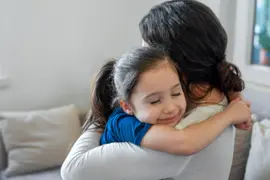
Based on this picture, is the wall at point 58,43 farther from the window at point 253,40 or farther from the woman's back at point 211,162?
the woman's back at point 211,162

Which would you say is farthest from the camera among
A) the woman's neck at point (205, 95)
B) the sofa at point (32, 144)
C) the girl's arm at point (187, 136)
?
the sofa at point (32, 144)

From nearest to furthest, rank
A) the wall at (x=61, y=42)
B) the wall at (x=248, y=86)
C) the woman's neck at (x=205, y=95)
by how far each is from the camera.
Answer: the woman's neck at (x=205, y=95)
the wall at (x=248, y=86)
the wall at (x=61, y=42)

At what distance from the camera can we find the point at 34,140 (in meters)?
2.65

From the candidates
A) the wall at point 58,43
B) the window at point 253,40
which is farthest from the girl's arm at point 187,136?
the wall at point 58,43

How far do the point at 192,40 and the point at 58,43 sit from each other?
208cm

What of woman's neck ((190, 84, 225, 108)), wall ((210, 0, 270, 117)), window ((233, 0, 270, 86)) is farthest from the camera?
window ((233, 0, 270, 86))

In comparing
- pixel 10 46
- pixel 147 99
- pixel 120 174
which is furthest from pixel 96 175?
pixel 10 46

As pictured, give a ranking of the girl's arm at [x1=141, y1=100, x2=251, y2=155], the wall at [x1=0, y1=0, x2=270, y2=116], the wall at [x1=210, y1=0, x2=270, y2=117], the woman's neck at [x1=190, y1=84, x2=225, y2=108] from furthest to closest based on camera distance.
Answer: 1. the wall at [x1=0, y1=0, x2=270, y2=116]
2. the wall at [x1=210, y1=0, x2=270, y2=117]
3. the woman's neck at [x1=190, y1=84, x2=225, y2=108]
4. the girl's arm at [x1=141, y1=100, x2=251, y2=155]

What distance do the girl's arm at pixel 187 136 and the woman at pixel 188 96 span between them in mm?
23

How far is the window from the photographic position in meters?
2.46

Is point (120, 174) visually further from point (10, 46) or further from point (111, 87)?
point (10, 46)

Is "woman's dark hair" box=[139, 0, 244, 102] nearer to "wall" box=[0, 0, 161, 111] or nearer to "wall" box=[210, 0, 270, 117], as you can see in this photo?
"wall" box=[210, 0, 270, 117]

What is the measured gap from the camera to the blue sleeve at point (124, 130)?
0.98 meters

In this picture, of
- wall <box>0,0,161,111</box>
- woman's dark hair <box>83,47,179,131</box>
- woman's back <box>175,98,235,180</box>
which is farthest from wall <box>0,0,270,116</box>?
woman's back <box>175,98,235,180</box>
